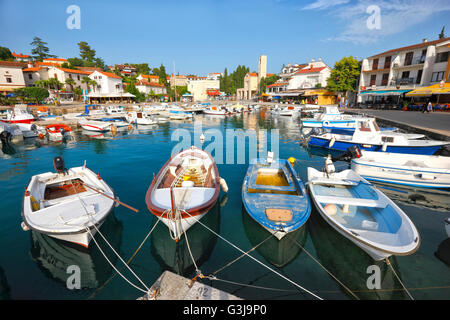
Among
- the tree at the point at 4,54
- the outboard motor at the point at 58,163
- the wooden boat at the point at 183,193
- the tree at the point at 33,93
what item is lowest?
the wooden boat at the point at 183,193

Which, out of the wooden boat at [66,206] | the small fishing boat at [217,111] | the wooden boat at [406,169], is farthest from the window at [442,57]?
the wooden boat at [66,206]

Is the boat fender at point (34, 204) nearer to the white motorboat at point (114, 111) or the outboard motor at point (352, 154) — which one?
the outboard motor at point (352, 154)

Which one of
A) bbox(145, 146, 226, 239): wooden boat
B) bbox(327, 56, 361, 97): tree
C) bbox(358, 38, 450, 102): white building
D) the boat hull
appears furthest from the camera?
bbox(327, 56, 361, 97): tree

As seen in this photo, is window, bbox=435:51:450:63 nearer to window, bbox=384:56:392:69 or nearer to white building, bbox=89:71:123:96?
window, bbox=384:56:392:69

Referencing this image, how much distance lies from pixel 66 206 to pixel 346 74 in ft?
175

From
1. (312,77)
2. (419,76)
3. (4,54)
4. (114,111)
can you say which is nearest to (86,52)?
(4,54)

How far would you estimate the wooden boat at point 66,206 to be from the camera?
638cm

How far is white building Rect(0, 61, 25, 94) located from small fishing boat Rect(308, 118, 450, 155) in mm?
59431

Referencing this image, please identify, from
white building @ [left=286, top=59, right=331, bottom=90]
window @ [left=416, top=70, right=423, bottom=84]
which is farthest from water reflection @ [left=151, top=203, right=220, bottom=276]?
white building @ [left=286, top=59, right=331, bottom=90]

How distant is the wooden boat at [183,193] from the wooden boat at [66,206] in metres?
1.72

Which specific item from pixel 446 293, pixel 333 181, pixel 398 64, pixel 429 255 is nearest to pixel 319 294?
pixel 446 293

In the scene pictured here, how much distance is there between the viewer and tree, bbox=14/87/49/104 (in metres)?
41.0

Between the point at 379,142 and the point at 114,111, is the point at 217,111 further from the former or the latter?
the point at 379,142
